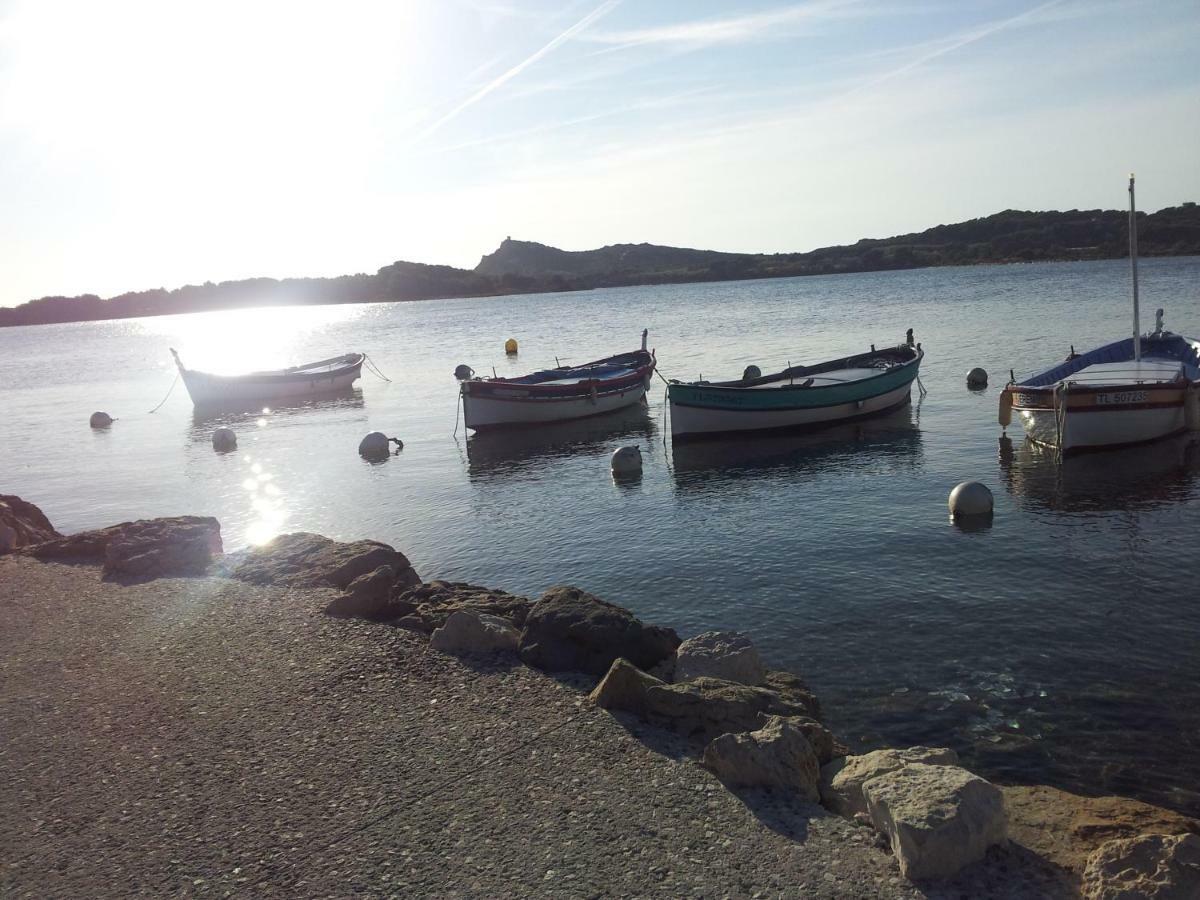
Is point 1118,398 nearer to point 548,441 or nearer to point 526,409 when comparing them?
point 548,441

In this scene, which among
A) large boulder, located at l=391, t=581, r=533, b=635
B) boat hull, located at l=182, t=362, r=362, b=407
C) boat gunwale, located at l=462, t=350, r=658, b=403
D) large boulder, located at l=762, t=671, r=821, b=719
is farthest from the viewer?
boat hull, located at l=182, t=362, r=362, b=407

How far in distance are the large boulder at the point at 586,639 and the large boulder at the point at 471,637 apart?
0.61 ft

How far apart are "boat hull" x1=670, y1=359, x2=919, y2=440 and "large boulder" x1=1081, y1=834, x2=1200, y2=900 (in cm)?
1847

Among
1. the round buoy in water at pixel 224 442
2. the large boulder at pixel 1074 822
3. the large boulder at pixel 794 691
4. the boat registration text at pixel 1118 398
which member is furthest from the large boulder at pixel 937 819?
the round buoy in water at pixel 224 442

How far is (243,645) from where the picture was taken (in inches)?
387

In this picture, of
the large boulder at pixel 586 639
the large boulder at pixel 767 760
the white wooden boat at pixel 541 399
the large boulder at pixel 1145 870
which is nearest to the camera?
the large boulder at pixel 1145 870

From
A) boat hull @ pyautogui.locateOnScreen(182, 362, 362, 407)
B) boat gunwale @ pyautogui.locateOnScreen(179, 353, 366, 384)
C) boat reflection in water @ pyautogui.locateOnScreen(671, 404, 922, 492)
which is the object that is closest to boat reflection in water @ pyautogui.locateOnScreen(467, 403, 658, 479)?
boat reflection in water @ pyautogui.locateOnScreen(671, 404, 922, 492)

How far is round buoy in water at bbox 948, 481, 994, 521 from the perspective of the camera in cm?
1531

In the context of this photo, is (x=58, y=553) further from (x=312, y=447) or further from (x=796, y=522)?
(x=312, y=447)

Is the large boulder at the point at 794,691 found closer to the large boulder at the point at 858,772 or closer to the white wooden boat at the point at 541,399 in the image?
the large boulder at the point at 858,772

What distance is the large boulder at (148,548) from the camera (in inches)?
514

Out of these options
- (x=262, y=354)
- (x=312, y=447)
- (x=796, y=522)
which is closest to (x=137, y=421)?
(x=312, y=447)

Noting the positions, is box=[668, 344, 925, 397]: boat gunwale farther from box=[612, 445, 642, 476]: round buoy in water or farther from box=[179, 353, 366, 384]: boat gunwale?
box=[179, 353, 366, 384]: boat gunwale

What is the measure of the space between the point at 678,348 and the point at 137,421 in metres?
27.9
